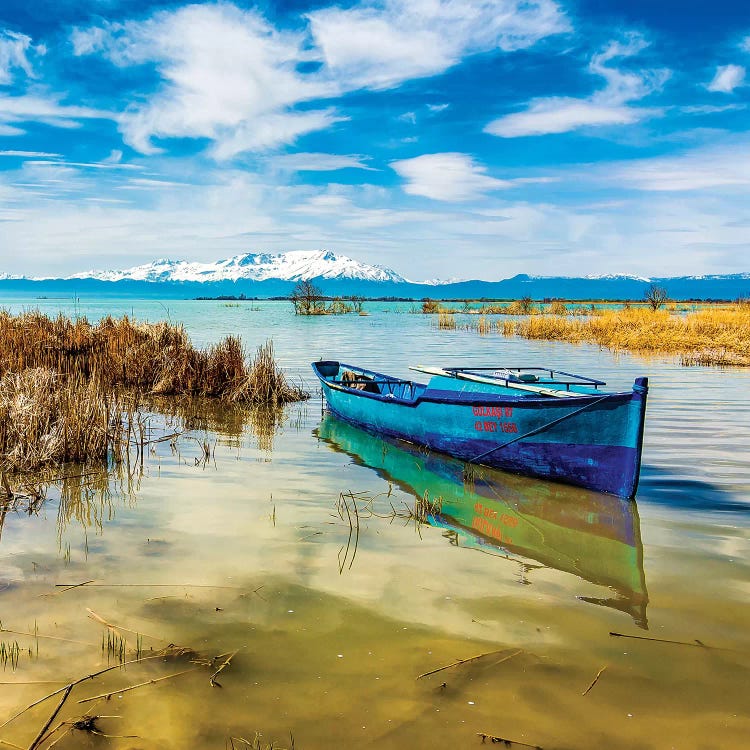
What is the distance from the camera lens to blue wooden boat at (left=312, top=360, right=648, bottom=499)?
831 centimetres

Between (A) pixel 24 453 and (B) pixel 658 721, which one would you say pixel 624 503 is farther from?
(A) pixel 24 453

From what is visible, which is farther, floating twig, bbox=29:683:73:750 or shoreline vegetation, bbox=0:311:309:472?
shoreline vegetation, bbox=0:311:309:472

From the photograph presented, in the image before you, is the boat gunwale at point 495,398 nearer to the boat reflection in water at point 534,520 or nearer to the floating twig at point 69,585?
the boat reflection in water at point 534,520

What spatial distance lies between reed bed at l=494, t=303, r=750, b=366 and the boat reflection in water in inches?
684

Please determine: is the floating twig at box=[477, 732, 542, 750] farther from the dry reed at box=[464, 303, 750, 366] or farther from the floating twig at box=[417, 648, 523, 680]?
the dry reed at box=[464, 303, 750, 366]

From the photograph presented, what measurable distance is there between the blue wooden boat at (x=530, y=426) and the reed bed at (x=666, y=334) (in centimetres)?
1614

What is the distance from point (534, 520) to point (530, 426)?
162 cm

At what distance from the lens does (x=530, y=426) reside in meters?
9.16

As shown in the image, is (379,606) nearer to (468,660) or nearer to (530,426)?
(468,660)

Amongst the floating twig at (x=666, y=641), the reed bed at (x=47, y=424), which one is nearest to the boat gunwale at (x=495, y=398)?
the floating twig at (x=666, y=641)

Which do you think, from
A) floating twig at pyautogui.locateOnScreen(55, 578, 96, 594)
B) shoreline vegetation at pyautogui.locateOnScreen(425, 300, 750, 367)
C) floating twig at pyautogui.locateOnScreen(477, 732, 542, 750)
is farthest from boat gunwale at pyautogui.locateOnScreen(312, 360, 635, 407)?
shoreline vegetation at pyautogui.locateOnScreen(425, 300, 750, 367)

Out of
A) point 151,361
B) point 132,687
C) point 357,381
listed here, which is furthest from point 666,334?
point 132,687

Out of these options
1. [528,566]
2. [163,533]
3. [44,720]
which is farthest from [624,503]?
[44,720]

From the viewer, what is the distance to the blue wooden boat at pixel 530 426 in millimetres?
8312
